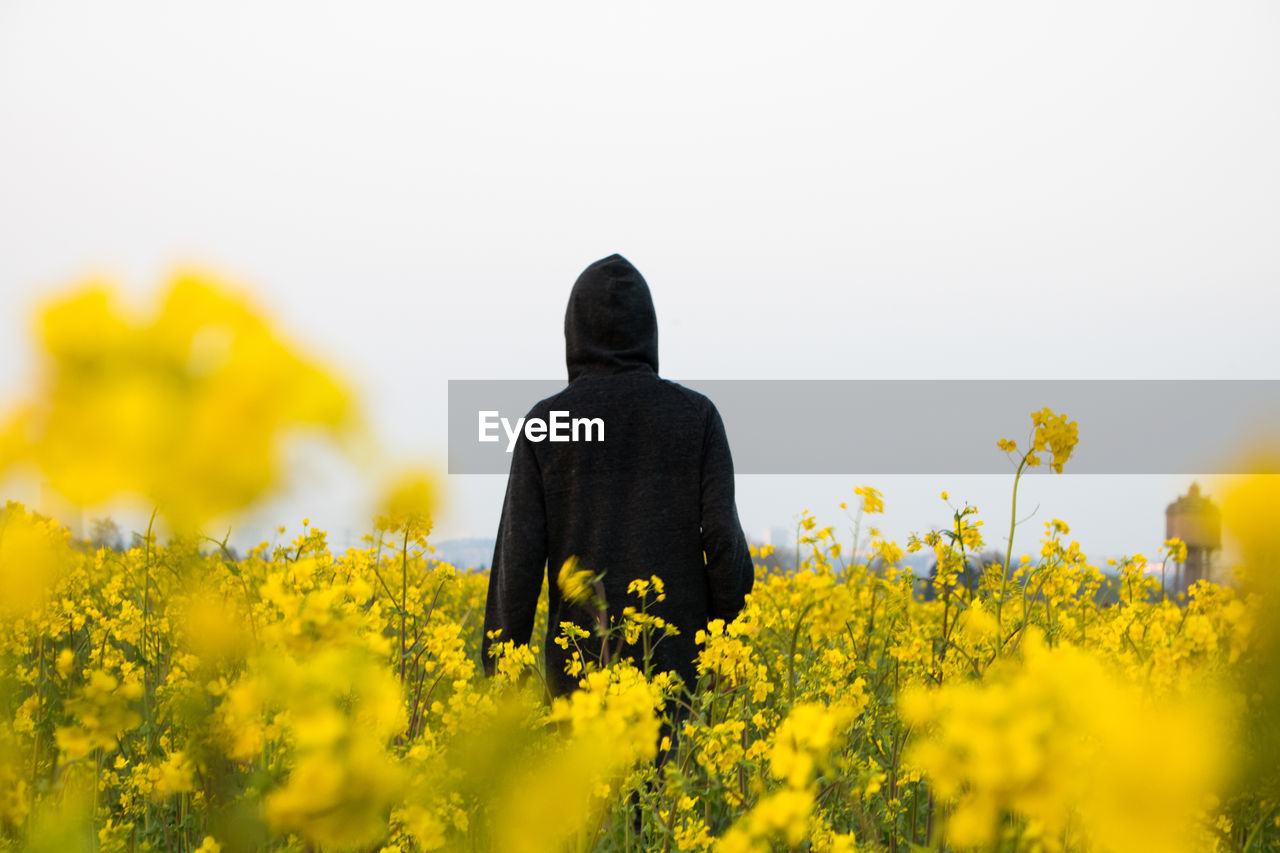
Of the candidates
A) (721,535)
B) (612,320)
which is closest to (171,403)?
(721,535)

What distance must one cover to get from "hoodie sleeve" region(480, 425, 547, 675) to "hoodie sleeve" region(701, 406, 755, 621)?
0.59m

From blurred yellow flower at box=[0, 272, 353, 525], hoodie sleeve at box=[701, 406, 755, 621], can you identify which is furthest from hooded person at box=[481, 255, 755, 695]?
blurred yellow flower at box=[0, 272, 353, 525]

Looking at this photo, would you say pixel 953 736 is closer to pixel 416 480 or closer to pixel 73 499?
pixel 416 480

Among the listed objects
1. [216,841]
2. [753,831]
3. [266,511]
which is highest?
[266,511]

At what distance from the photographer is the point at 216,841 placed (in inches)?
19.1

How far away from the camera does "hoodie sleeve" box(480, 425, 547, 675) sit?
313 centimetres

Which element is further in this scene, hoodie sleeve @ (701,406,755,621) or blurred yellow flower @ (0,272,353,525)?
hoodie sleeve @ (701,406,755,621)

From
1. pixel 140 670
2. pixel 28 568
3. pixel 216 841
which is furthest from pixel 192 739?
pixel 140 670

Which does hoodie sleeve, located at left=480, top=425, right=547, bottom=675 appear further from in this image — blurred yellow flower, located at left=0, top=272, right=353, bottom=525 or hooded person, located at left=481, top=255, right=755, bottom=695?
blurred yellow flower, located at left=0, top=272, right=353, bottom=525

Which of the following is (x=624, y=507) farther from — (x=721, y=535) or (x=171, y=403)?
(x=171, y=403)

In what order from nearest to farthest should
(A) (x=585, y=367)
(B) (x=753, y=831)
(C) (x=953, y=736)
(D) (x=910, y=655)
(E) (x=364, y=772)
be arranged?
(E) (x=364, y=772) < (C) (x=953, y=736) < (B) (x=753, y=831) < (D) (x=910, y=655) < (A) (x=585, y=367)

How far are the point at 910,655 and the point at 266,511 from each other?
2313 mm

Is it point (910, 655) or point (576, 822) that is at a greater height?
point (576, 822)

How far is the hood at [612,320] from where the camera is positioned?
327 centimetres
